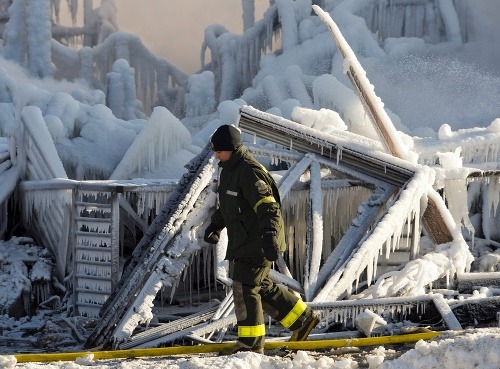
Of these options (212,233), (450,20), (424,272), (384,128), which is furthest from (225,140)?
(450,20)

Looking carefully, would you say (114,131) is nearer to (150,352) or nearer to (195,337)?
(195,337)

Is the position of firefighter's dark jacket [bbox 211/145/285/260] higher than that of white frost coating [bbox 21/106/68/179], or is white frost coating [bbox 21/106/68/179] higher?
white frost coating [bbox 21/106/68/179]

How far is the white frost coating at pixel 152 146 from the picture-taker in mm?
14531

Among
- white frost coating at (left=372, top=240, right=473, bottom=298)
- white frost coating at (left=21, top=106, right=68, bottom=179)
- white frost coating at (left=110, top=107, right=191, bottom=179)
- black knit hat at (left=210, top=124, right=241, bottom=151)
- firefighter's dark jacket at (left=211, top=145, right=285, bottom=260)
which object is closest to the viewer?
firefighter's dark jacket at (left=211, top=145, right=285, bottom=260)

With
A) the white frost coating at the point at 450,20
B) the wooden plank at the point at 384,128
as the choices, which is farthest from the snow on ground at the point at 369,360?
the white frost coating at the point at 450,20

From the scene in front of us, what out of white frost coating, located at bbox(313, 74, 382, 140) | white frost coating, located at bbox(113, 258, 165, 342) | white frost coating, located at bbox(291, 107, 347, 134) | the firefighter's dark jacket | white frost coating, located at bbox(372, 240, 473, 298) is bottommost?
white frost coating, located at bbox(113, 258, 165, 342)

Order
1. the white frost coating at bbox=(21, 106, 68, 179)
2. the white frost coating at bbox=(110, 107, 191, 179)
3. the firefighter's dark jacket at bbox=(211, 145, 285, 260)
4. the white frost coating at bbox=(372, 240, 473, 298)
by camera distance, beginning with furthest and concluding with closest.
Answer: the white frost coating at bbox=(110, 107, 191, 179), the white frost coating at bbox=(21, 106, 68, 179), the white frost coating at bbox=(372, 240, 473, 298), the firefighter's dark jacket at bbox=(211, 145, 285, 260)

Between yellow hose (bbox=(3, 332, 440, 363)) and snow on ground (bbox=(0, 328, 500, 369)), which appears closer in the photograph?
snow on ground (bbox=(0, 328, 500, 369))

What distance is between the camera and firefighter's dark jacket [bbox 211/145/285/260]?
5.72 meters

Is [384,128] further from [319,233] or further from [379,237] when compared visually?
[379,237]

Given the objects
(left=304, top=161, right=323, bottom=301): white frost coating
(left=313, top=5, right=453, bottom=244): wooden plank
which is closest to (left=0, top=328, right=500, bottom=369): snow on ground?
(left=304, top=161, right=323, bottom=301): white frost coating

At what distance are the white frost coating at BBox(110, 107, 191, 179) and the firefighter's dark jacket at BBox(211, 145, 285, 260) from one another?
28.2 ft

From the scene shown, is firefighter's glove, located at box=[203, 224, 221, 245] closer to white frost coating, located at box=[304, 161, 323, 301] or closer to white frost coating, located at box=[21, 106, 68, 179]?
white frost coating, located at box=[304, 161, 323, 301]

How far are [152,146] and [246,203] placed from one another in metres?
9.01
